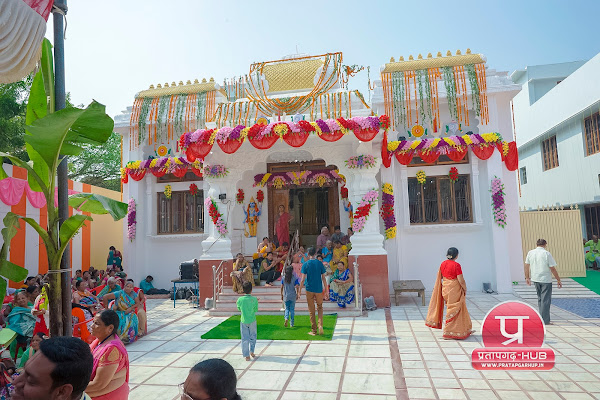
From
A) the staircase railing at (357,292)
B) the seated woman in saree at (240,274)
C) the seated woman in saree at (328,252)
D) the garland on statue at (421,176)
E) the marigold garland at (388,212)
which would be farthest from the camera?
the garland on statue at (421,176)

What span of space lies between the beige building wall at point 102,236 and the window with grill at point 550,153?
56.9ft

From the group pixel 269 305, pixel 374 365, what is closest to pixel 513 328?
pixel 374 365

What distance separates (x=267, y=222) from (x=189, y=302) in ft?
10.7

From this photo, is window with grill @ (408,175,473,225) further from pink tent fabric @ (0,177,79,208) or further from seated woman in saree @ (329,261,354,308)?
pink tent fabric @ (0,177,79,208)

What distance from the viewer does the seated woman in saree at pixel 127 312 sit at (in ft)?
20.5

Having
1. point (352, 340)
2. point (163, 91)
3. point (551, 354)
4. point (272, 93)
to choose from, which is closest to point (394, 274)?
point (352, 340)

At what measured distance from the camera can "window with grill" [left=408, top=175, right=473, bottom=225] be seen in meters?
10.6

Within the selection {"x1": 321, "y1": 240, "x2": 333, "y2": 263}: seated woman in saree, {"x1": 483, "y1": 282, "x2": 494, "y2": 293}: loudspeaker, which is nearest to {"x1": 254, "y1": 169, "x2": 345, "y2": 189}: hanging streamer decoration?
{"x1": 321, "y1": 240, "x2": 333, "y2": 263}: seated woman in saree

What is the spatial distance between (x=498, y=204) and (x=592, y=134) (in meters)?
6.26

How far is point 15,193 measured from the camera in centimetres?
991

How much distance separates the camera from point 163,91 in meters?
A: 12.7

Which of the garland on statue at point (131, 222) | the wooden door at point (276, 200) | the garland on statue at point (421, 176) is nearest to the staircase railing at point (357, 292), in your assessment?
the garland on statue at point (421, 176)

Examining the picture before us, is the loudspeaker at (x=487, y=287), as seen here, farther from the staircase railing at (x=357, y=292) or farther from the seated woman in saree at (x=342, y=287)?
the seated woman in saree at (x=342, y=287)

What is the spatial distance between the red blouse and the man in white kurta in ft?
4.79
